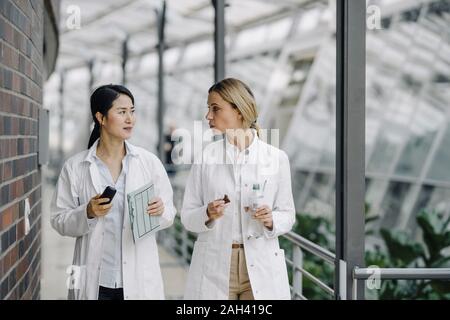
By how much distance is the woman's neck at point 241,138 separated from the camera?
2.21 m

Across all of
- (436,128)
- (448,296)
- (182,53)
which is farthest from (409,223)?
(182,53)

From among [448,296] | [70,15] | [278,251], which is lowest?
[448,296]

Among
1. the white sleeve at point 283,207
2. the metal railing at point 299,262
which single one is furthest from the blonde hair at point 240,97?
the metal railing at point 299,262

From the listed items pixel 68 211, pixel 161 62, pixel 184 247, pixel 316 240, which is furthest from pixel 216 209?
pixel 316 240

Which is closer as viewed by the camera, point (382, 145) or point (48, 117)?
point (48, 117)

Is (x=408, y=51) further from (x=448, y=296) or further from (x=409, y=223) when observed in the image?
(x=448, y=296)

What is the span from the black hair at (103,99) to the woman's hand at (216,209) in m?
0.41

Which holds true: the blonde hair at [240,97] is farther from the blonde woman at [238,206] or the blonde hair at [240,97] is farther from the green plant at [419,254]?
the green plant at [419,254]

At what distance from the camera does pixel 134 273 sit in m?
2.12

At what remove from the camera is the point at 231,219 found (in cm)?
218

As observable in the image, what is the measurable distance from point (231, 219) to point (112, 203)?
0.38 metres

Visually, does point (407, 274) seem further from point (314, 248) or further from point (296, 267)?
point (296, 267)

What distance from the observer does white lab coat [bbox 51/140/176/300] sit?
2084 millimetres
